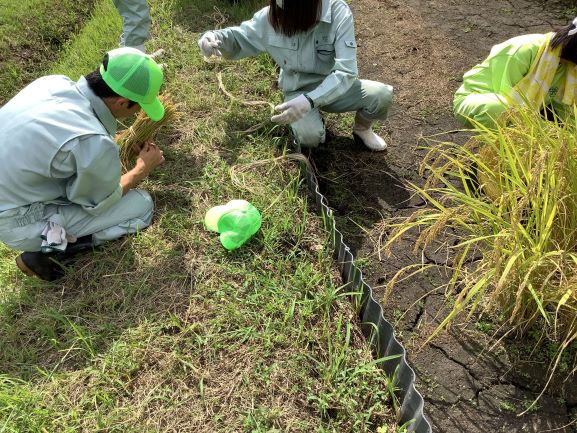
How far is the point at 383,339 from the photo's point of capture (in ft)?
6.39

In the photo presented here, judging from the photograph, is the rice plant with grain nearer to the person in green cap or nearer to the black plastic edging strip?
the black plastic edging strip

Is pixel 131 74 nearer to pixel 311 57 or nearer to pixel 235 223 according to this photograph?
pixel 235 223

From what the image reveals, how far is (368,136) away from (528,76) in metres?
0.96

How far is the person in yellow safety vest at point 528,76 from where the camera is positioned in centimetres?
230

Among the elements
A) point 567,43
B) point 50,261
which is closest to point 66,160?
point 50,261

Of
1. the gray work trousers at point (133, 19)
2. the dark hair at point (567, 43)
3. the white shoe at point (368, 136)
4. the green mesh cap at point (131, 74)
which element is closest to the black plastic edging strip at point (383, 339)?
the white shoe at point (368, 136)

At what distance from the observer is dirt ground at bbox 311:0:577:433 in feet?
5.96

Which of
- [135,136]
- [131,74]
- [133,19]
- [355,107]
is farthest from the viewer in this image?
[133,19]

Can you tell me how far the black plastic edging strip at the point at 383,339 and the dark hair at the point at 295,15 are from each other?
0.99 m

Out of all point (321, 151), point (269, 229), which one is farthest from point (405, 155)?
point (269, 229)

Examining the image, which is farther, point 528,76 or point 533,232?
point 528,76

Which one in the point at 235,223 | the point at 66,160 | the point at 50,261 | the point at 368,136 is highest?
the point at 66,160

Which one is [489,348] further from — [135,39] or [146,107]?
[135,39]

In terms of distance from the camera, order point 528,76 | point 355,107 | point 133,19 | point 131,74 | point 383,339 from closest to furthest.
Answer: point 383,339 → point 131,74 → point 528,76 → point 355,107 → point 133,19
